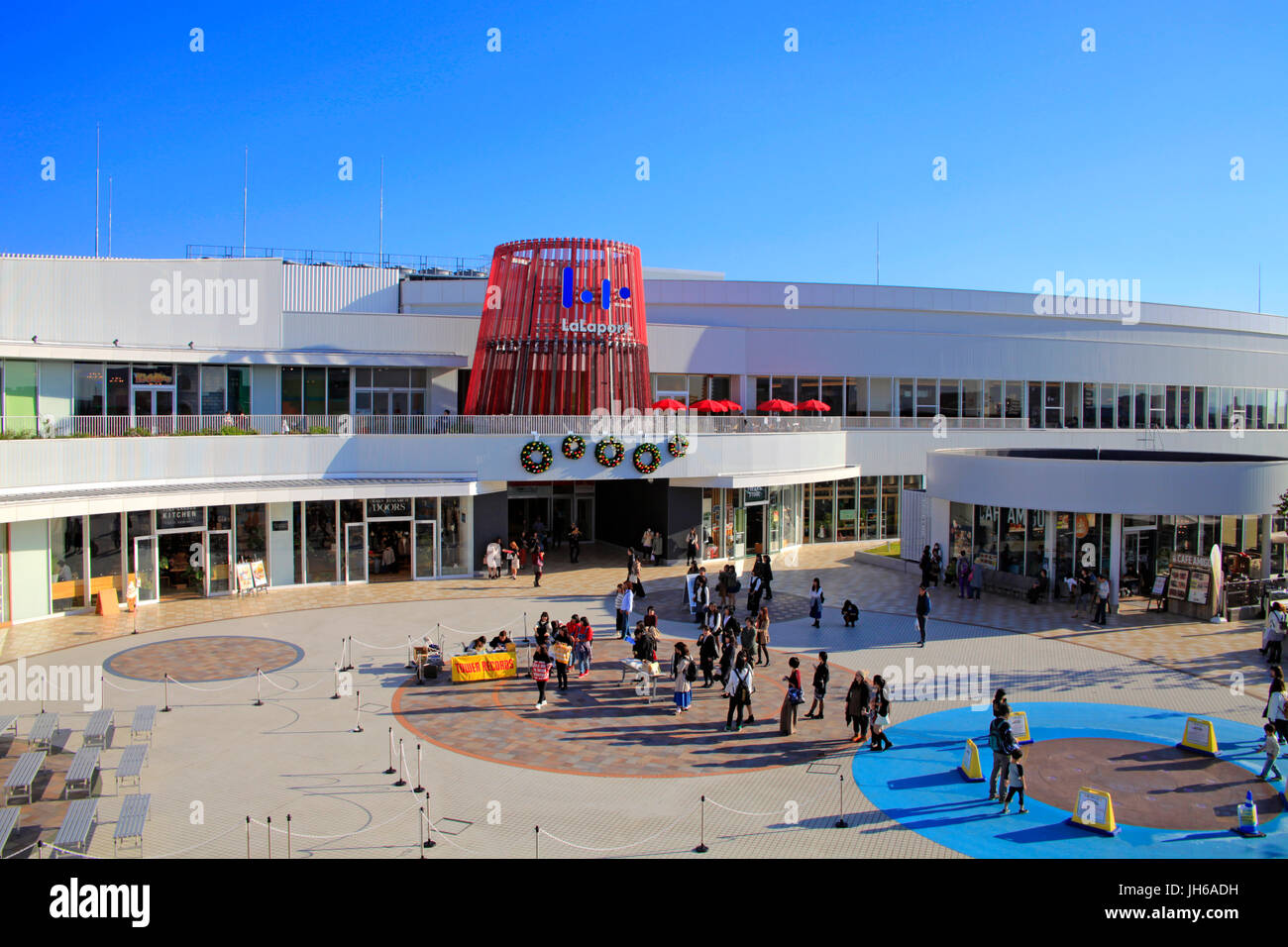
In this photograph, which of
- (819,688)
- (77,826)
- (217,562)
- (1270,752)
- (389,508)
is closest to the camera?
(77,826)

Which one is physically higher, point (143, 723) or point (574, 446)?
point (574, 446)

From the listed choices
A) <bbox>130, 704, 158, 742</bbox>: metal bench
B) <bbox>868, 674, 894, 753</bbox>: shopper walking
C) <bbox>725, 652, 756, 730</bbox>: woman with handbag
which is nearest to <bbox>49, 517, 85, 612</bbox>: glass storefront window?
<bbox>130, 704, 158, 742</bbox>: metal bench

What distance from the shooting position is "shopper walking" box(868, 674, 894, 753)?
51.0ft

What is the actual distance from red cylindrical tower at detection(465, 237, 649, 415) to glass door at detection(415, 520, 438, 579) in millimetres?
5938

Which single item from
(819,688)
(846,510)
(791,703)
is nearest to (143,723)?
(791,703)

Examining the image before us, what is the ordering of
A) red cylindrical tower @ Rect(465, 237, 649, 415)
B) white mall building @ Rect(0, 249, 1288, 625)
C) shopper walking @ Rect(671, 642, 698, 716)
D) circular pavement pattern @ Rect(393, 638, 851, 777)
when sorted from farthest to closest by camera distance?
red cylindrical tower @ Rect(465, 237, 649, 415), white mall building @ Rect(0, 249, 1288, 625), shopper walking @ Rect(671, 642, 698, 716), circular pavement pattern @ Rect(393, 638, 851, 777)

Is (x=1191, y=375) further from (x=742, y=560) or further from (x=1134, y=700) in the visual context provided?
(x=1134, y=700)

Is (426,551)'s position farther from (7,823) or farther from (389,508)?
(7,823)

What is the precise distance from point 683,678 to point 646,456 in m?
16.3

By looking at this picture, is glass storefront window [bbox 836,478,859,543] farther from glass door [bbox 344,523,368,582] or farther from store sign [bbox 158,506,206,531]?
store sign [bbox 158,506,206,531]

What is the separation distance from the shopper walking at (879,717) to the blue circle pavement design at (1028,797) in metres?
0.16

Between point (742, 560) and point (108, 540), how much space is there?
836 inches

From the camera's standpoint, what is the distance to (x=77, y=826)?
37.9 ft
